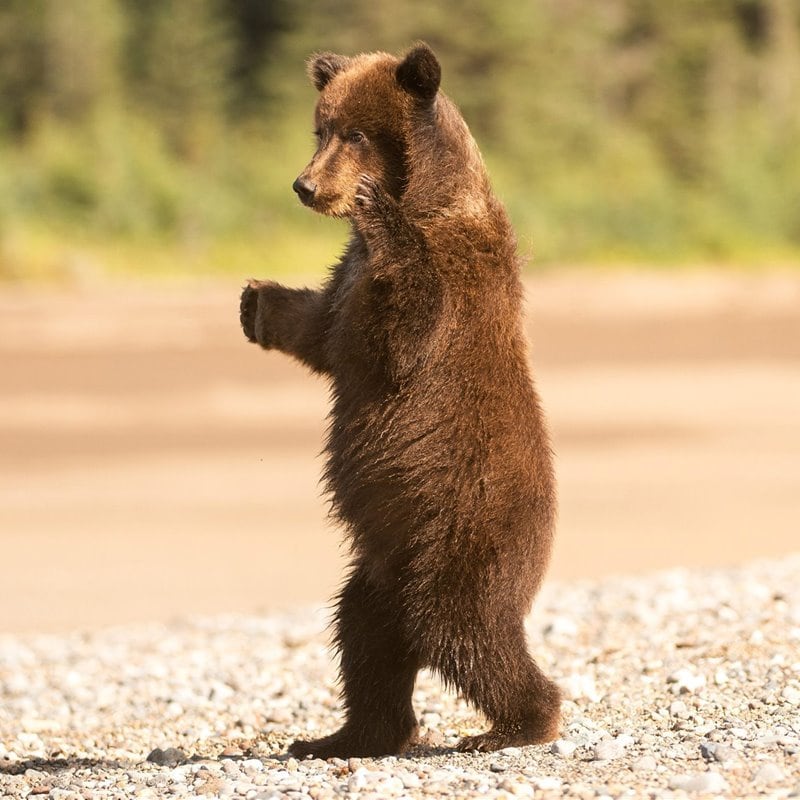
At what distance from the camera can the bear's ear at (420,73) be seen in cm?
563

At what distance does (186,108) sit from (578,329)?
1224cm

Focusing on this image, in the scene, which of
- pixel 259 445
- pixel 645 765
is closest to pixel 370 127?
pixel 645 765

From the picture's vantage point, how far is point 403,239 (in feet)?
17.9

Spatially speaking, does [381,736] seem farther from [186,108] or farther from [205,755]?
[186,108]

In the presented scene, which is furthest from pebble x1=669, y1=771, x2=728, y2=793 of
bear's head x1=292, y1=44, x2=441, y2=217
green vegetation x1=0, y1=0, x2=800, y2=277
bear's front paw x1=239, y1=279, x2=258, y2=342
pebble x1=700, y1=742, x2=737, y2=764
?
green vegetation x1=0, y1=0, x2=800, y2=277

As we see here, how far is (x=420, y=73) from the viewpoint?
5.63 meters

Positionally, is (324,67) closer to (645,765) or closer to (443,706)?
(645,765)

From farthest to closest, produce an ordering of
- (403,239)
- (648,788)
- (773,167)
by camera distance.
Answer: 1. (773,167)
2. (403,239)
3. (648,788)

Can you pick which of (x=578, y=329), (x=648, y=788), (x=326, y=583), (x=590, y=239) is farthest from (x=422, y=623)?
(x=590, y=239)

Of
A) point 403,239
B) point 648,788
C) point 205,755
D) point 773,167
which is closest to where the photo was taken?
point 648,788

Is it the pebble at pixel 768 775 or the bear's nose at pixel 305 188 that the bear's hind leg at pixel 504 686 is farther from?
the bear's nose at pixel 305 188

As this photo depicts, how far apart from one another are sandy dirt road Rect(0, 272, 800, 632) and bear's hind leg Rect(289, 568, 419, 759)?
0.70 m

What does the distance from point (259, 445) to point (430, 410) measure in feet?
34.8

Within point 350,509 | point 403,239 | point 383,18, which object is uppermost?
point 383,18
